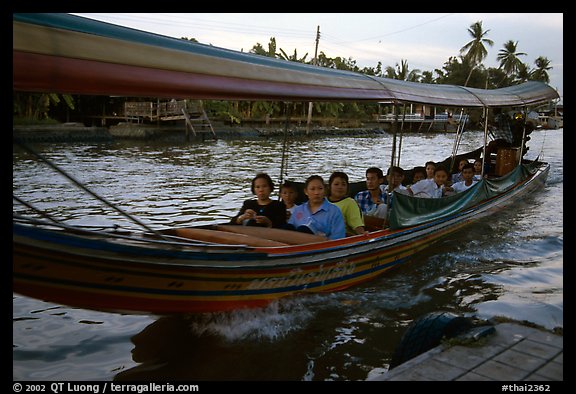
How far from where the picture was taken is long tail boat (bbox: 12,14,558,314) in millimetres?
3215

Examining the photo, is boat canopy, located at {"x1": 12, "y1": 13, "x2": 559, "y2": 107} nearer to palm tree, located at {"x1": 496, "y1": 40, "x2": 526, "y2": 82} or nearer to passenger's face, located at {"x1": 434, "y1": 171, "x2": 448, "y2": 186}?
passenger's face, located at {"x1": 434, "y1": 171, "x2": 448, "y2": 186}

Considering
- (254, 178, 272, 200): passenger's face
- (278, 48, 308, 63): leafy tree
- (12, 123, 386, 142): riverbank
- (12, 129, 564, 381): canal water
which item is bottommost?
(12, 129, 564, 381): canal water

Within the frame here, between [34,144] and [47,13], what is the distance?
21238mm


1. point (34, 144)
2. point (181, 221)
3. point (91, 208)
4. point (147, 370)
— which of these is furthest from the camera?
point (34, 144)

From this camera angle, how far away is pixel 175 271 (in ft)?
13.5

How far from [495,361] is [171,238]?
8.88ft

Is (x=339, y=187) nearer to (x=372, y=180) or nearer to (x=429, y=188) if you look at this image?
(x=372, y=180)

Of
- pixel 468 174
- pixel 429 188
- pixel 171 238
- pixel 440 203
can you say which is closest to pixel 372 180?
pixel 440 203

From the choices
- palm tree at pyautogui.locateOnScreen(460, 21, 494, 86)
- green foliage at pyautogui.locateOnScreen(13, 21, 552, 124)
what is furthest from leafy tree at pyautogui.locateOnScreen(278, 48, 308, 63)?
palm tree at pyautogui.locateOnScreen(460, 21, 494, 86)

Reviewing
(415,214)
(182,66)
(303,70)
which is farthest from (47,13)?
(415,214)

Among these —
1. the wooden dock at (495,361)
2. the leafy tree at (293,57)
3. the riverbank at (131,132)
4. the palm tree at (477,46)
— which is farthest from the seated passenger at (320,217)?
the palm tree at (477,46)

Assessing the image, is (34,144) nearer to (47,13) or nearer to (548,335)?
(47,13)

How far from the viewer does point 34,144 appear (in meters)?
22.2

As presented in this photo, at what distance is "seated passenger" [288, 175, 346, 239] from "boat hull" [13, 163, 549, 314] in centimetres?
24
